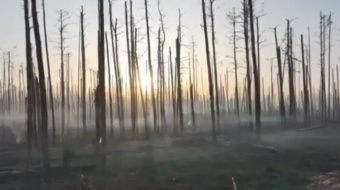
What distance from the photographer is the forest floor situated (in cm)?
1397

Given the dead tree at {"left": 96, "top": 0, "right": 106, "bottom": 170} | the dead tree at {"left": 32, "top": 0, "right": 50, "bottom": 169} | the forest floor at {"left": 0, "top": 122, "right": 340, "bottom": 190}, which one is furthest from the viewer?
the dead tree at {"left": 32, "top": 0, "right": 50, "bottom": 169}

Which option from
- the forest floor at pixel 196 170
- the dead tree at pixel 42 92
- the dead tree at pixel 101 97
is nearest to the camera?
the forest floor at pixel 196 170

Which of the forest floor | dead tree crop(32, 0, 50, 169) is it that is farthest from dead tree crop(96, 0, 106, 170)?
dead tree crop(32, 0, 50, 169)

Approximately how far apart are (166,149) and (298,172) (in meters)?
10.2

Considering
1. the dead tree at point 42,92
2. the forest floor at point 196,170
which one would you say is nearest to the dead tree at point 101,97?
the forest floor at point 196,170

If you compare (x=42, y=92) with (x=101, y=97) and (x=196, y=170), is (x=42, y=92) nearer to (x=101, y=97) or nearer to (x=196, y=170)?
(x=101, y=97)

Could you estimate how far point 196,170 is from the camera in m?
16.9

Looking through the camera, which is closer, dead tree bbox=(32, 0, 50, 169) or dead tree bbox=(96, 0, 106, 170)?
dead tree bbox=(96, 0, 106, 170)

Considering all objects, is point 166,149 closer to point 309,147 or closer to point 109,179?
point 309,147

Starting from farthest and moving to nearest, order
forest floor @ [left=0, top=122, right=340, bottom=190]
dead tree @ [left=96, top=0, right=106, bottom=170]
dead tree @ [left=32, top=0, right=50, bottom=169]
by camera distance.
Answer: dead tree @ [left=32, top=0, right=50, bottom=169] → dead tree @ [left=96, top=0, right=106, bottom=170] → forest floor @ [left=0, top=122, right=340, bottom=190]

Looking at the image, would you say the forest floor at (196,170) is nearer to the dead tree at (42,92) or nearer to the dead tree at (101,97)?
the dead tree at (42,92)

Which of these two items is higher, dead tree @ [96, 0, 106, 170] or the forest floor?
dead tree @ [96, 0, 106, 170]

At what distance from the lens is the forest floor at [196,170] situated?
45.8ft

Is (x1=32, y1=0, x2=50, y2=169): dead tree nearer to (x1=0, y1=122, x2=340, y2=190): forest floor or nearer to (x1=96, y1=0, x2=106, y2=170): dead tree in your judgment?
(x1=0, y1=122, x2=340, y2=190): forest floor
